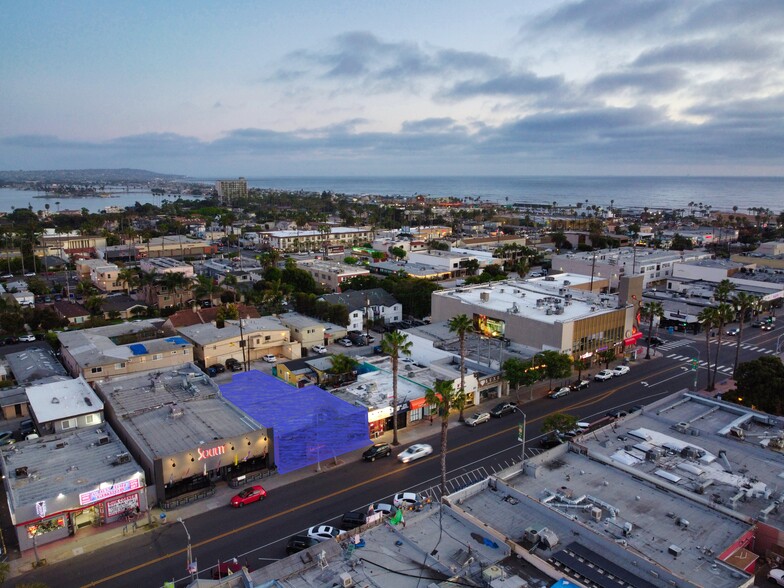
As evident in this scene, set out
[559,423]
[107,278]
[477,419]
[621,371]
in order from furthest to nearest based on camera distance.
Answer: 1. [107,278]
2. [621,371]
3. [477,419]
4. [559,423]

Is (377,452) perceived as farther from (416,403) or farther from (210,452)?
(210,452)

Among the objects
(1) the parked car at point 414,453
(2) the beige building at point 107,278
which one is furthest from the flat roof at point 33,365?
(2) the beige building at point 107,278

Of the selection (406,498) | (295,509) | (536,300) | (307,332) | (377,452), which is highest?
(536,300)

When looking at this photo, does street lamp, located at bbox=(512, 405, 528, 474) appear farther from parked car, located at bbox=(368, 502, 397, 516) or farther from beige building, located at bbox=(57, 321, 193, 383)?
beige building, located at bbox=(57, 321, 193, 383)

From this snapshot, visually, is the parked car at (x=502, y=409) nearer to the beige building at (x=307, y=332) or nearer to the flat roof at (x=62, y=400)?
the beige building at (x=307, y=332)

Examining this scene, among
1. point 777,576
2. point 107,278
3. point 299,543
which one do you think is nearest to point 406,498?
point 299,543

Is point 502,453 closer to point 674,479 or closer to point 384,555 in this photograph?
point 674,479
